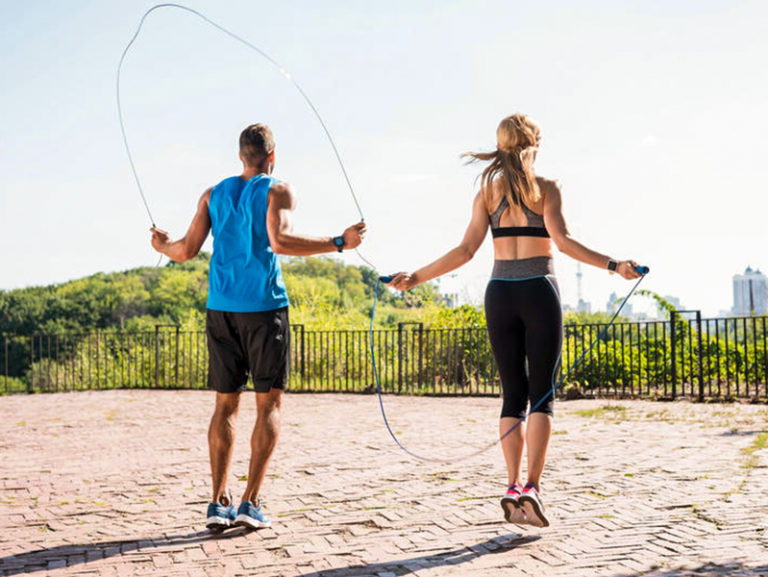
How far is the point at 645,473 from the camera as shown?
562 cm

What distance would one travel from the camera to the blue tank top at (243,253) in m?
3.95

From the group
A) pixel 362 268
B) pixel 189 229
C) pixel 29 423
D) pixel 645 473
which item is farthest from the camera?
pixel 362 268

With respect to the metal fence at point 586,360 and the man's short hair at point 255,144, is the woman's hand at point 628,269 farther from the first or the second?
the metal fence at point 586,360

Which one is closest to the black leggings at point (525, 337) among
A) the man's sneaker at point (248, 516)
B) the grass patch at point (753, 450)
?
the man's sneaker at point (248, 516)

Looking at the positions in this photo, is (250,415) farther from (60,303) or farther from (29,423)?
(60,303)

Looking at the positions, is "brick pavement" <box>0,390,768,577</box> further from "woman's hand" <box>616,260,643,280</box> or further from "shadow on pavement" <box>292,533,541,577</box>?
"woman's hand" <box>616,260,643,280</box>

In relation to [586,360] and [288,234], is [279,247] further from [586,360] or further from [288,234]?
[586,360]

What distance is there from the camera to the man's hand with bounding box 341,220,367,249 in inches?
153

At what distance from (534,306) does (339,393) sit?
11.6 m

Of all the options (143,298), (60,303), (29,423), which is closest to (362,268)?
(143,298)

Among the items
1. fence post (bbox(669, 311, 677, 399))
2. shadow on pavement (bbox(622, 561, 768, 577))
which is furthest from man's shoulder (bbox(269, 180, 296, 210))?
fence post (bbox(669, 311, 677, 399))

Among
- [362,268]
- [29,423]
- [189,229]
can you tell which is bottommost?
[29,423]

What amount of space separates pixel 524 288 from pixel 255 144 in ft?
5.19

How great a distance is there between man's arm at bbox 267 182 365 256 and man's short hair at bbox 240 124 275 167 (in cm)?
24
